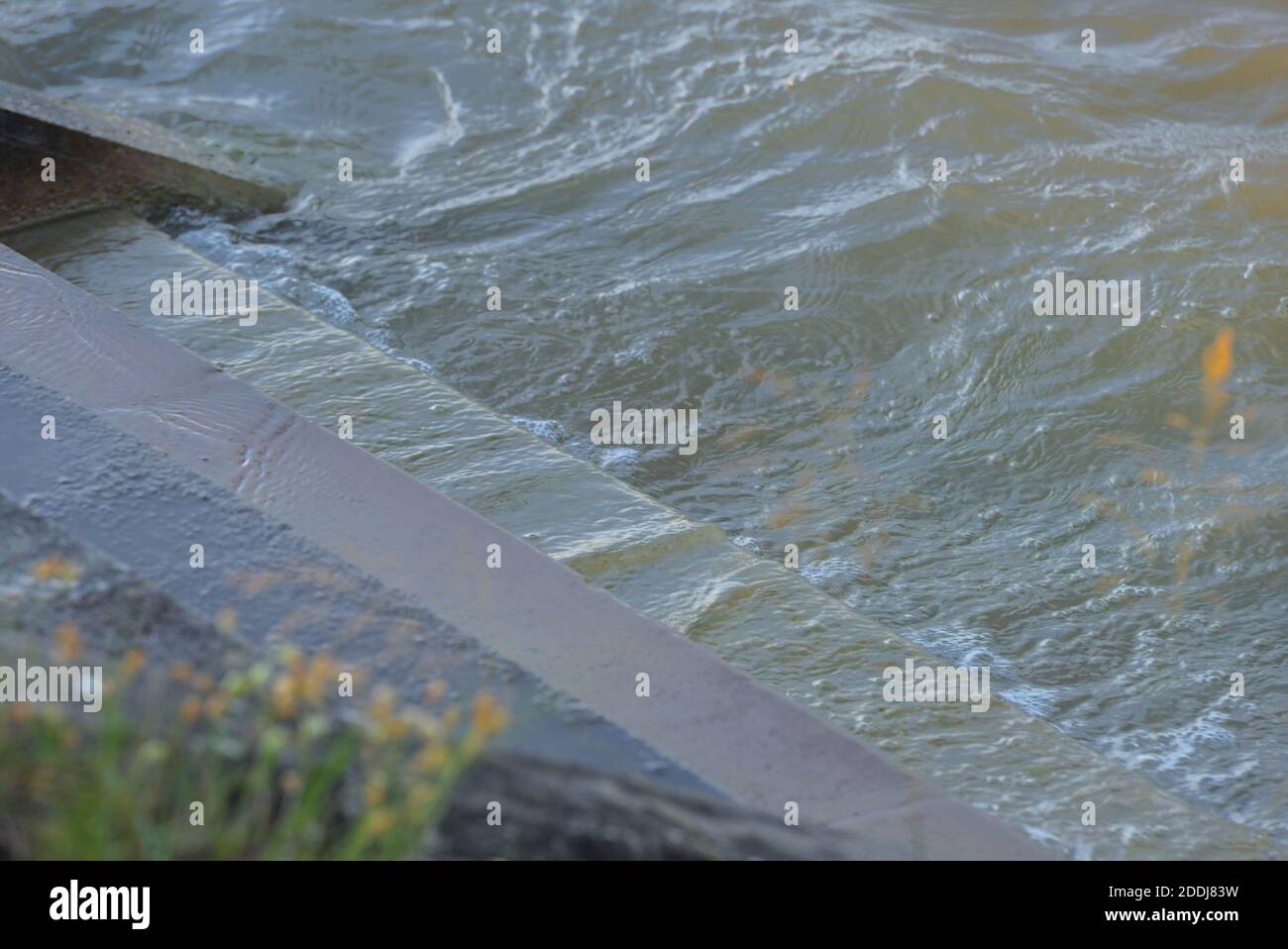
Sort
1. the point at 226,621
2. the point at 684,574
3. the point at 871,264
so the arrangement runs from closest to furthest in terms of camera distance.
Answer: the point at 226,621 < the point at 684,574 < the point at 871,264

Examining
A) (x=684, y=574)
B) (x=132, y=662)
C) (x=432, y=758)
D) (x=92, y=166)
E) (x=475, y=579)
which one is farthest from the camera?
(x=92, y=166)

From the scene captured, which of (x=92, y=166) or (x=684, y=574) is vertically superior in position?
(x=92, y=166)

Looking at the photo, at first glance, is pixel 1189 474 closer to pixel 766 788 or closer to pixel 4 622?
pixel 766 788

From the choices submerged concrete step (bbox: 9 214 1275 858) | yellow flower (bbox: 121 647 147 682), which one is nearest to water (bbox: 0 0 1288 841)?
submerged concrete step (bbox: 9 214 1275 858)

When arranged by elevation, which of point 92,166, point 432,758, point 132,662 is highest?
point 92,166

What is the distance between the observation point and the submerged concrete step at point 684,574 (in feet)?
9.31

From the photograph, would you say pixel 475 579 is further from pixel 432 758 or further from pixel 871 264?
pixel 871 264

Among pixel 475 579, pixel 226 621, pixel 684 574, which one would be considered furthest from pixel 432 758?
pixel 684 574

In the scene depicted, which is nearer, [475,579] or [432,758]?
[432,758]

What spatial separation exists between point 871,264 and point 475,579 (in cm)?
362

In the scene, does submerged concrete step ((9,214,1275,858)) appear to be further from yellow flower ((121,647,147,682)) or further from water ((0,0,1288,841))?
yellow flower ((121,647,147,682))

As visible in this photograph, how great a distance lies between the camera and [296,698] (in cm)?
223

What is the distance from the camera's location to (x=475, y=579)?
2.94 metres

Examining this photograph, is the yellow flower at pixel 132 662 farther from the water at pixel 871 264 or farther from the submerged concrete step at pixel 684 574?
the water at pixel 871 264
